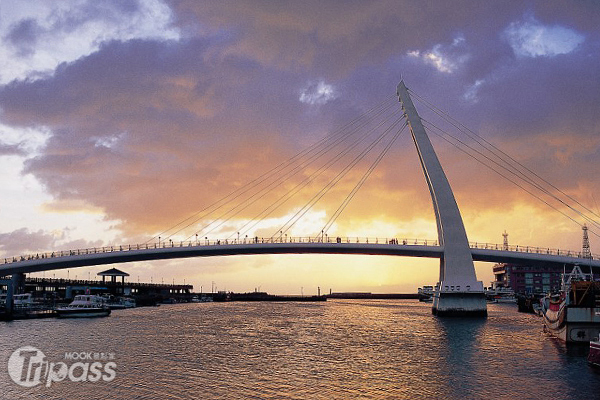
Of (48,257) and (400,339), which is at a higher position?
(48,257)

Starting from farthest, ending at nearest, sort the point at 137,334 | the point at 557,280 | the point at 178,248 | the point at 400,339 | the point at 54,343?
the point at 557,280 < the point at 178,248 < the point at 137,334 < the point at 400,339 < the point at 54,343

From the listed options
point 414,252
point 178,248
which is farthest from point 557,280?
point 178,248

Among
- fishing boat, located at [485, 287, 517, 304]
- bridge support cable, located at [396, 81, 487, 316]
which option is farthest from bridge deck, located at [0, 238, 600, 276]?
fishing boat, located at [485, 287, 517, 304]

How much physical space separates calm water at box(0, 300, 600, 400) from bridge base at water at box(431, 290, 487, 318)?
1088 centimetres

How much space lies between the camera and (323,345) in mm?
34250

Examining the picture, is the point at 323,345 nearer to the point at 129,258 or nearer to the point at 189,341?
the point at 189,341

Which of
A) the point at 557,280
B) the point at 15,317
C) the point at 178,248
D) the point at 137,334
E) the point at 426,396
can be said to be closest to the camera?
the point at 426,396

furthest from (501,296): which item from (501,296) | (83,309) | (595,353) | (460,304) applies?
(595,353)

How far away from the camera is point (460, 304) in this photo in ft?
179

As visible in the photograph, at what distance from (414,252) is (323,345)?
99.0 feet

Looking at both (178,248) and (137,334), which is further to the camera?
(178,248)

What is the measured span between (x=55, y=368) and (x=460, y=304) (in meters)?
42.1

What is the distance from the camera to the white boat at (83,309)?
60.2 metres

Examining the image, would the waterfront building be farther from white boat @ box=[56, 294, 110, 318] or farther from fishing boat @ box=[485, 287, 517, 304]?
white boat @ box=[56, 294, 110, 318]
